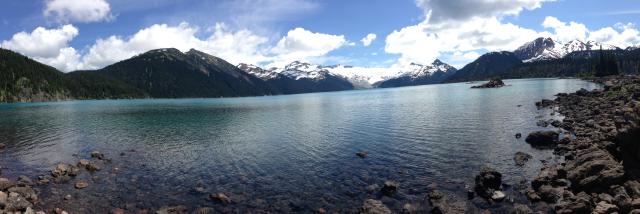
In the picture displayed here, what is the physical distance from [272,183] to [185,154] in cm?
2191

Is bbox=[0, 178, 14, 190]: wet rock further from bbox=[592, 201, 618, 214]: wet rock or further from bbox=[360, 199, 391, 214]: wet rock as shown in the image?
bbox=[592, 201, 618, 214]: wet rock

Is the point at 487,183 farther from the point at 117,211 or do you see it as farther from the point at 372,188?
the point at 117,211

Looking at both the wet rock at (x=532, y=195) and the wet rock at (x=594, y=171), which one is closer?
the wet rock at (x=594, y=171)

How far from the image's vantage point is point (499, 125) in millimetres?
72500

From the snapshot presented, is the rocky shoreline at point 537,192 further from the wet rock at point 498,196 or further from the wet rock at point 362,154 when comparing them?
the wet rock at point 362,154

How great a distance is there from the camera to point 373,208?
99.8 ft

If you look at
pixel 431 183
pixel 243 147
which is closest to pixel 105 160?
pixel 243 147

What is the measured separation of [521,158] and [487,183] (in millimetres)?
12507

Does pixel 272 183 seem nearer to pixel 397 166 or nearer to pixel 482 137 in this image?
pixel 397 166

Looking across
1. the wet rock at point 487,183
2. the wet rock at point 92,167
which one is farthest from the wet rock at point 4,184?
the wet rock at point 487,183

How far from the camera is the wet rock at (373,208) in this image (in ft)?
98.4

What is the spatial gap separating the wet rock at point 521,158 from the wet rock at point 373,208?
19.6 m

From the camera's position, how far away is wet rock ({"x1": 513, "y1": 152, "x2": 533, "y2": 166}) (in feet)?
141

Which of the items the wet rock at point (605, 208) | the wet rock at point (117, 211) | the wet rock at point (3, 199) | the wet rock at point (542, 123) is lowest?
the wet rock at point (117, 211)
